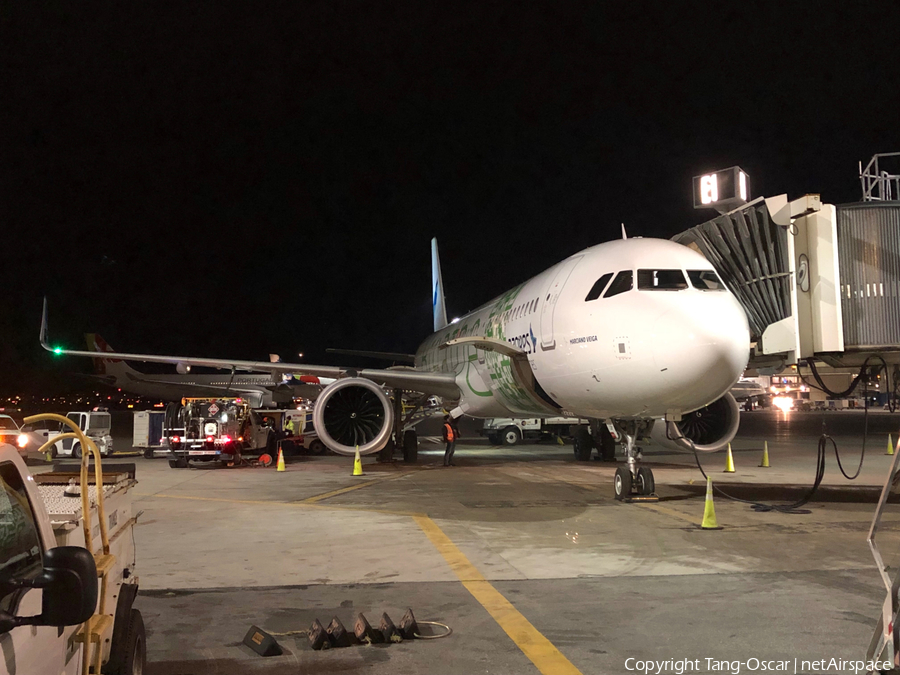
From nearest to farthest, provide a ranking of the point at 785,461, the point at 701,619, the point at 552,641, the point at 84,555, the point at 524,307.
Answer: the point at 84,555, the point at 552,641, the point at 701,619, the point at 524,307, the point at 785,461

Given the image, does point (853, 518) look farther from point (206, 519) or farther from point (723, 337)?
point (206, 519)

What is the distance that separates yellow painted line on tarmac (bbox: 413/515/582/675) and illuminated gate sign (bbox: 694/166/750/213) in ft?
20.1

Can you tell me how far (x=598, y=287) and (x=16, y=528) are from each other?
29.4 ft

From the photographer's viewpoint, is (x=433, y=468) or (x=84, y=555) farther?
(x=433, y=468)

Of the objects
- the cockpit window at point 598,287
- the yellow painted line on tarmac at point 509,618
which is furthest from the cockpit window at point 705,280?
the yellow painted line on tarmac at point 509,618

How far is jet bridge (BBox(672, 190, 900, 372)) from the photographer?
28.2 ft

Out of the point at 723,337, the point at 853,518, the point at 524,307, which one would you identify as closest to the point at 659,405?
the point at 723,337

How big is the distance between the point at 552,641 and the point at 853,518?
6.48m

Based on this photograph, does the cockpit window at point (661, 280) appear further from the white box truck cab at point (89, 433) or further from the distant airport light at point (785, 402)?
the distant airport light at point (785, 402)

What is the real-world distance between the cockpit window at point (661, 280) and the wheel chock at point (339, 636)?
656 centimetres

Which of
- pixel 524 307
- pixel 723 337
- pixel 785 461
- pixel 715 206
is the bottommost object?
pixel 785 461

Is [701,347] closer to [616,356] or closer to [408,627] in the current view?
[616,356]

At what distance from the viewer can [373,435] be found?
54.0ft

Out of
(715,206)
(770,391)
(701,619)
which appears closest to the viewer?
(701,619)
